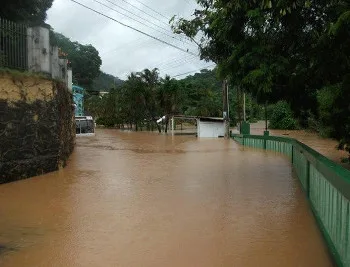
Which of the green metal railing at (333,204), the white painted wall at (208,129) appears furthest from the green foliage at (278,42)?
the white painted wall at (208,129)

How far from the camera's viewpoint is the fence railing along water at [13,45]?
398 inches

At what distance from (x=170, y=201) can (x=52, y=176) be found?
13.8ft

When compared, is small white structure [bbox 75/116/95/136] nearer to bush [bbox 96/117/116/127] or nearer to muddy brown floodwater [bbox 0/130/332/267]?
bush [bbox 96/117/116/127]

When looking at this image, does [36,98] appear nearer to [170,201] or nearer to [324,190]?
[170,201]

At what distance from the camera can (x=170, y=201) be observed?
768 centimetres

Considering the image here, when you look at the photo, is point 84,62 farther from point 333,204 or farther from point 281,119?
point 333,204

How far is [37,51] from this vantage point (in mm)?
11250

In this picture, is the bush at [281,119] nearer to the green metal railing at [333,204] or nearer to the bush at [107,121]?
the bush at [107,121]

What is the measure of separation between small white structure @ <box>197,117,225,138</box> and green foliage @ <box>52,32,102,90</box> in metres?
43.8

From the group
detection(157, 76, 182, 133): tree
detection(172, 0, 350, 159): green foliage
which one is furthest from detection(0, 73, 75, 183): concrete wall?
detection(157, 76, 182, 133): tree

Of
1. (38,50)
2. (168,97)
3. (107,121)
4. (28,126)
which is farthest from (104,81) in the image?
(28,126)

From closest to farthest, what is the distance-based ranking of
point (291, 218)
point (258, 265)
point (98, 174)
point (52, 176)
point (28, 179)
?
point (258, 265)
point (291, 218)
point (28, 179)
point (52, 176)
point (98, 174)

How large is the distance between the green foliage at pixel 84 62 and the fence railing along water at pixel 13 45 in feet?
217

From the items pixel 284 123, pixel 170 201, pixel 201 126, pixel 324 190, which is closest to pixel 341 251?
pixel 324 190
